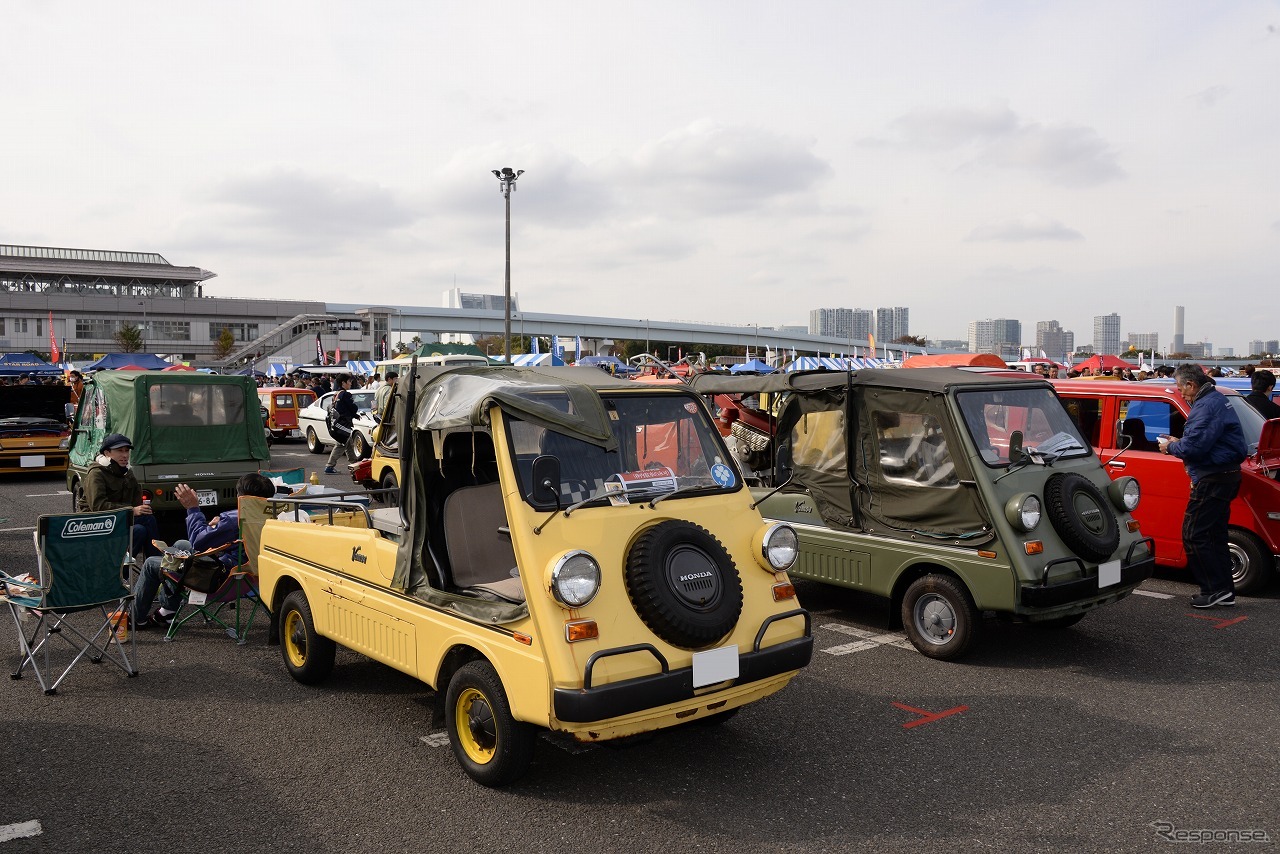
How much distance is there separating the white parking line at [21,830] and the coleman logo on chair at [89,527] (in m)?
2.41

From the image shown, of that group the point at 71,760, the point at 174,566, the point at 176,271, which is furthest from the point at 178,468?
the point at 176,271

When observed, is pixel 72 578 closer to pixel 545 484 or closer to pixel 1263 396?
pixel 545 484

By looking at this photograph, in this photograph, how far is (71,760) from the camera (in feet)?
15.5

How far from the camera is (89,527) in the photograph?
237 inches

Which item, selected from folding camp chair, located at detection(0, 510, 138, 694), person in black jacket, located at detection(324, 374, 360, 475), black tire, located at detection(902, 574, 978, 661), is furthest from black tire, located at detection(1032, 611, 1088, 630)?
person in black jacket, located at detection(324, 374, 360, 475)

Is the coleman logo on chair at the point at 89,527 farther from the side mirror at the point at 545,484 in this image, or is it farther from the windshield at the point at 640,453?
the side mirror at the point at 545,484

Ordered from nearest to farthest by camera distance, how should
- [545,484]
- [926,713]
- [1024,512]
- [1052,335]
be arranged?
[545,484]
[926,713]
[1024,512]
[1052,335]

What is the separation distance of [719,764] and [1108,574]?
349 centimetres

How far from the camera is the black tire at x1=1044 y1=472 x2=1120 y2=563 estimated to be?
20.7 ft

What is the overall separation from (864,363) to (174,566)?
27865 millimetres

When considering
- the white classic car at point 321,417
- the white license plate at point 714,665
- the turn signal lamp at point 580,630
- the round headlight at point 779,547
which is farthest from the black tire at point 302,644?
the white classic car at point 321,417

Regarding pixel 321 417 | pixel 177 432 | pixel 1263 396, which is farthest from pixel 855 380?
pixel 321 417

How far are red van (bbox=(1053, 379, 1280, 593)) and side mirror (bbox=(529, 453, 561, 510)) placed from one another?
585 centimetres

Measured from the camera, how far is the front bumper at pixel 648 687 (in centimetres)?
384
